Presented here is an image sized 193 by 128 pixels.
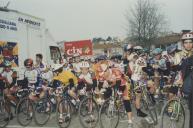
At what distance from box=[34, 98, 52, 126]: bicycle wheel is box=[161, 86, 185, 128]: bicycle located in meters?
3.13

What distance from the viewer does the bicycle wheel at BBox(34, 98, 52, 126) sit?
10.3 m

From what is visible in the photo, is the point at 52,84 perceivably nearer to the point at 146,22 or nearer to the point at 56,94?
the point at 56,94

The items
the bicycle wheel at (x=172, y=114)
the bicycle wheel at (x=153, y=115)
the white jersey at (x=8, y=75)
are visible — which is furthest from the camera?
the white jersey at (x=8, y=75)

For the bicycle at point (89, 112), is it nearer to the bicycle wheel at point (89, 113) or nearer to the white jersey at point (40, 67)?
the bicycle wheel at point (89, 113)

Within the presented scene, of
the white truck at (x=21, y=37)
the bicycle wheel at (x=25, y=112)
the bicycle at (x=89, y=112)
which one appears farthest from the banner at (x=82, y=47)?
the bicycle at (x=89, y=112)

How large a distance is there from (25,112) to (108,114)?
97.2 inches

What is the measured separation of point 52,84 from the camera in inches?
432

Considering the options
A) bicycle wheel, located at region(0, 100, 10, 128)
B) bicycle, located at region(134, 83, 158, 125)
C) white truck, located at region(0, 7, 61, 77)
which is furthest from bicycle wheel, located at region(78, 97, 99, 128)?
white truck, located at region(0, 7, 61, 77)

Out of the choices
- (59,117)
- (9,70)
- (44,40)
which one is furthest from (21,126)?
(44,40)

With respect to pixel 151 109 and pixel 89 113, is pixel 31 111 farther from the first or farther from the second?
pixel 151 109

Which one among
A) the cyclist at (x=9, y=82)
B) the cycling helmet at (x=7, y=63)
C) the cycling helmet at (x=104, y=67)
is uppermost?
the cycling helmet at (x=7, y=63)

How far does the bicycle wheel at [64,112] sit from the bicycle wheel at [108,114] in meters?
1.16

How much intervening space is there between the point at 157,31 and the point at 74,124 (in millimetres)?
38714

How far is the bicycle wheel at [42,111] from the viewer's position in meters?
10.3
